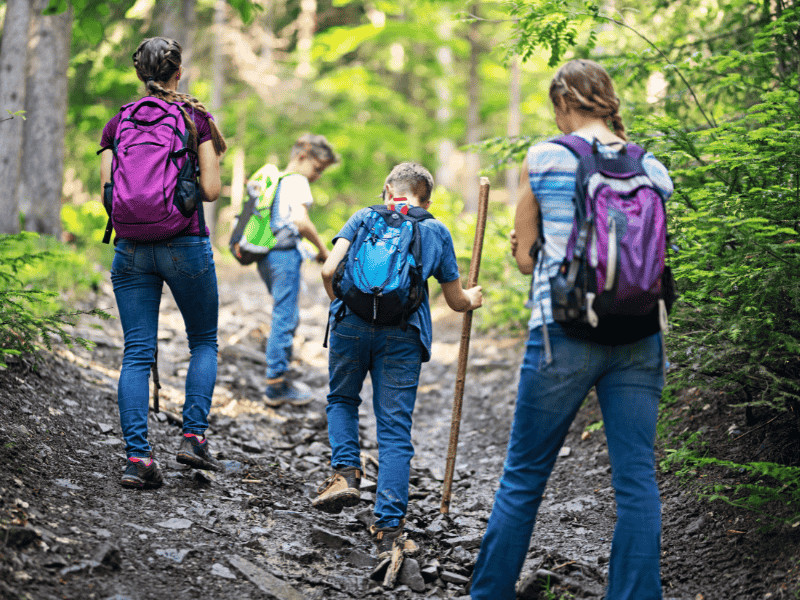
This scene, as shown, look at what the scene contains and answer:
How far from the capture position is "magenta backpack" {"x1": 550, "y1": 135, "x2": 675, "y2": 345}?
261 cm

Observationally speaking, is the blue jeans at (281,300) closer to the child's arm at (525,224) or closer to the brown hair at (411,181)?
the brown hair at (411,181)

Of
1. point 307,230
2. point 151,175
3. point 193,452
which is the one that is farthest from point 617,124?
point 307,230

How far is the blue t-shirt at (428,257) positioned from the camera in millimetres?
3914

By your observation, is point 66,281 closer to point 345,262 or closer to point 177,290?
point 177,290

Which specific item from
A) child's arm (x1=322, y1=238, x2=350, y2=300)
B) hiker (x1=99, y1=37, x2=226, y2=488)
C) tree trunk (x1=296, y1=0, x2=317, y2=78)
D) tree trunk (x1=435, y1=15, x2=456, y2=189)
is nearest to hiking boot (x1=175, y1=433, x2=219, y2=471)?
hiker (x1=99, y1=37, x2=226, y2=488)

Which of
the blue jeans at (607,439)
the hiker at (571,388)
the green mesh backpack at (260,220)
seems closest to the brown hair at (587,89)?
the hiker at (571,388)

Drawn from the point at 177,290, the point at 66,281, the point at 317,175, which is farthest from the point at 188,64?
the point at 177,290

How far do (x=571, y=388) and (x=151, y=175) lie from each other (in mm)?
2504

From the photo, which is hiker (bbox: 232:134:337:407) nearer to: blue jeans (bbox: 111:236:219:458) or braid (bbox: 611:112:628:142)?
blue jeans (bbox: 111:236:219:458)

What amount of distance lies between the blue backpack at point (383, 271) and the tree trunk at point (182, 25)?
10129 mm

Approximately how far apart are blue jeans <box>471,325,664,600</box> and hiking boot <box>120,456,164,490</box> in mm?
2105

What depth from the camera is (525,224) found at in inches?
114

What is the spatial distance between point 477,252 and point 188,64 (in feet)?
41.4

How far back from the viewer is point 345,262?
3908mm
